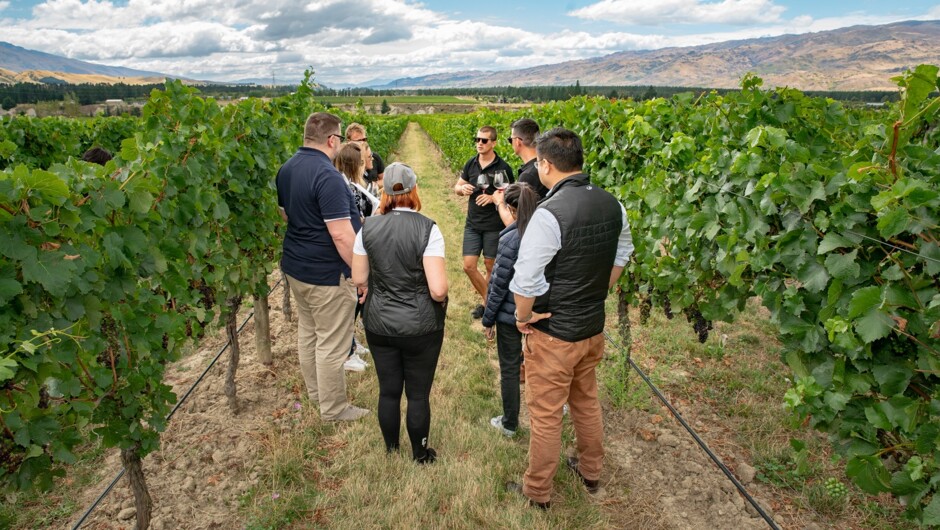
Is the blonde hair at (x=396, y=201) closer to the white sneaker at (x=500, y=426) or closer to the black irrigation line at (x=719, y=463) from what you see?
the white sneaker at (x=500, y=426)

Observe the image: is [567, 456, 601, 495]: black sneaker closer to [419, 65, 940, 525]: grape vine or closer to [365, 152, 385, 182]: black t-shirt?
[419, 65, 940, 525]: grape vine

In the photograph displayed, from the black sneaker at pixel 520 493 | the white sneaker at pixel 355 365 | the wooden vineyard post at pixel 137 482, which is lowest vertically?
the black sneaker at pixel 520 493

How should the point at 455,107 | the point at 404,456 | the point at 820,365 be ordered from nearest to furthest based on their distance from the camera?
the point at 820,365, the point at 404,456, the point at 455,107

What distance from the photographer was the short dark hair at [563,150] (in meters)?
2.93

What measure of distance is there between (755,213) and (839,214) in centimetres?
73

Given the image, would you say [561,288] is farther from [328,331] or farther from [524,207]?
[328,331]

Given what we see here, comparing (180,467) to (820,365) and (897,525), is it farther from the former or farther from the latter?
(897,525)

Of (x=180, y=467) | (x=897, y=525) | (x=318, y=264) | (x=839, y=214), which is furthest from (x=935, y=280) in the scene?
(x=180, y=467)

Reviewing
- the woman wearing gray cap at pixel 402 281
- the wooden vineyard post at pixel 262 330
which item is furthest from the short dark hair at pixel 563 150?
the wooden vineyard post at pixel 262 330

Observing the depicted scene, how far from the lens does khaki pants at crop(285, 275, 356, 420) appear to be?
415 cm

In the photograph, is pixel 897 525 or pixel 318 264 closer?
pixel 897 525

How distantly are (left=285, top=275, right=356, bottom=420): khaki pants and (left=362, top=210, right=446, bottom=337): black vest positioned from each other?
3.01ft

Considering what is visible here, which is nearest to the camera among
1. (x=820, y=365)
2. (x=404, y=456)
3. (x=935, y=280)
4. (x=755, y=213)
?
(x=935, y=280)

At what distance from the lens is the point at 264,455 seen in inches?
157
